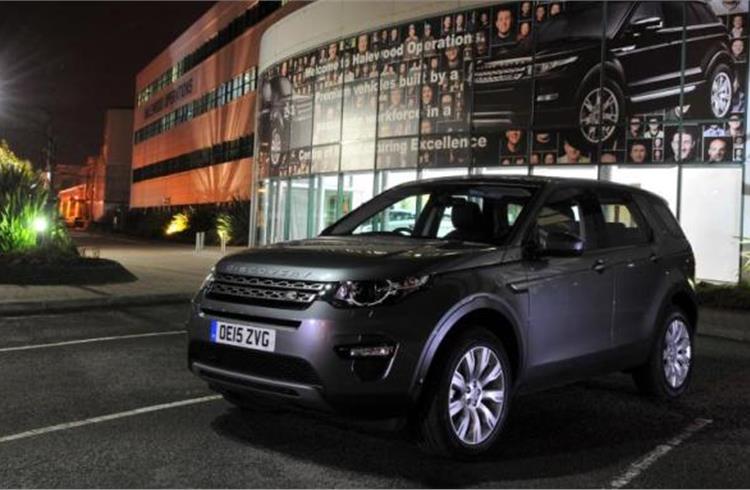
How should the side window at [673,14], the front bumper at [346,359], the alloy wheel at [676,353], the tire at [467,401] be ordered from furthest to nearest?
the side window at [673,14] → the alloy wheel at [676,353] → the tire at [467,401] → the front bumper at [346,359]

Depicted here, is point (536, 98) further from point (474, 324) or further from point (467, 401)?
point (467, 401)

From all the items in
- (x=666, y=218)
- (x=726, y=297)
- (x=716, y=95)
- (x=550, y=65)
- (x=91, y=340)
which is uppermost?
(x=550, y=65)

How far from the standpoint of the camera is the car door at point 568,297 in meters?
5.45

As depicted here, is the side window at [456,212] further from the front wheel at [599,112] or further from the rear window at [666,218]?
the front wheel at [599,112]

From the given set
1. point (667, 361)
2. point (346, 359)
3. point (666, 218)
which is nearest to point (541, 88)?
point (666, 218)

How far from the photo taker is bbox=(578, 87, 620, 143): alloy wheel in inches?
748

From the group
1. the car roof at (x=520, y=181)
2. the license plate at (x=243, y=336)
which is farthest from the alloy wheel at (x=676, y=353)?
the license plate at (x=243, y=336)

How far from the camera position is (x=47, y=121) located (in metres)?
30.3

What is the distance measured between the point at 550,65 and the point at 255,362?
17.0m

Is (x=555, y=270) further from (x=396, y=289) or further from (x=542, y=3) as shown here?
(x=542, y=3)

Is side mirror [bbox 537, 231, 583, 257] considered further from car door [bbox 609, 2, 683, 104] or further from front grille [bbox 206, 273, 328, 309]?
car door [bbox 609, 2, 683, 104]

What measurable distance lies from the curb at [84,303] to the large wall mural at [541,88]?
10271 millimetres

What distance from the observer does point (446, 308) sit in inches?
188

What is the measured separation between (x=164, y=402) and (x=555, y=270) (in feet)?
10.3
